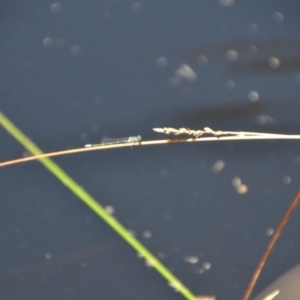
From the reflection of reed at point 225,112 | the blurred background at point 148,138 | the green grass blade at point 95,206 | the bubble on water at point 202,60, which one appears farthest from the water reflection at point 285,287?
the bubble on water at point 202,60

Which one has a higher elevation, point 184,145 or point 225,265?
point 184,145

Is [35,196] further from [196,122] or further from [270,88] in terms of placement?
[270,88]

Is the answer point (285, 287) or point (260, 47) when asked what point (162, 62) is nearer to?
point (260, 47)

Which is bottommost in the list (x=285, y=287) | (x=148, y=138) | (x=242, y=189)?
(x=285, y=287)

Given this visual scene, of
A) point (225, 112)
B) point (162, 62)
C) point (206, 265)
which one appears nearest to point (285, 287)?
point (206, 265)

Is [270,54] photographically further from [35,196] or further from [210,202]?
[35,196]

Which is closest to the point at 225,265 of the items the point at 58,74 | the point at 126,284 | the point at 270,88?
the point at 126,284

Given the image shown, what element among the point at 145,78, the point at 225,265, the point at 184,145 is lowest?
the point at 225,265

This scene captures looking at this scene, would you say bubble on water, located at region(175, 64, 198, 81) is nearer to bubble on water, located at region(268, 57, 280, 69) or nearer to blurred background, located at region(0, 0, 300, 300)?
blurred background, located at region(0, 0, 300, 300)
